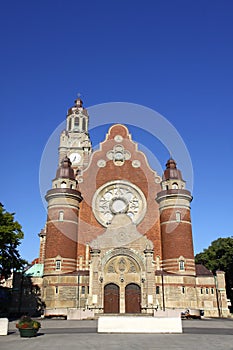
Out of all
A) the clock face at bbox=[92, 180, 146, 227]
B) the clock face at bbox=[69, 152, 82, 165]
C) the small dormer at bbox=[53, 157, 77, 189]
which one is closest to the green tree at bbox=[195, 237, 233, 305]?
the clock face at bbox=[92, 180, 146, 227]

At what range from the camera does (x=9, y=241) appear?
33.1 meters

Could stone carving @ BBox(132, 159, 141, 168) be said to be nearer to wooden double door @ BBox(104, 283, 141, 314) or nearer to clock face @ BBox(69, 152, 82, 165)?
clock face @ BBox(69, 152, 82, 165)

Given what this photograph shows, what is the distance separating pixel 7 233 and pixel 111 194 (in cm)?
2054

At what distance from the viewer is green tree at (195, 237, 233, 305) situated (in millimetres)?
55047

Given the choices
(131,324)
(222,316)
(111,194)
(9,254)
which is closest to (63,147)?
(111,194)

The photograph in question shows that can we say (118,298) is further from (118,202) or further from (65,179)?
(65,179)

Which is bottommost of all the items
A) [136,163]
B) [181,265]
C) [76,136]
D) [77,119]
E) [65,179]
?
[181,265]

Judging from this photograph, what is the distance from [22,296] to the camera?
4419 cm

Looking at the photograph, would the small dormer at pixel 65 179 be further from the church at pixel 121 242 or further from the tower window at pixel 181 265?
the tower window at pixel 181 265

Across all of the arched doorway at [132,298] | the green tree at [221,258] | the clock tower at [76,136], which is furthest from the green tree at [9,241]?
the green tree at [221,258]

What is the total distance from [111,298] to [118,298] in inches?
31.3

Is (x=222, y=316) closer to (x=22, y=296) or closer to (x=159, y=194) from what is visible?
(x=159, y=194)

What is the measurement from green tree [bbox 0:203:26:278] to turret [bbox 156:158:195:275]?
19446mm

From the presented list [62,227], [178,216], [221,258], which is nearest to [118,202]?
[178,216]
